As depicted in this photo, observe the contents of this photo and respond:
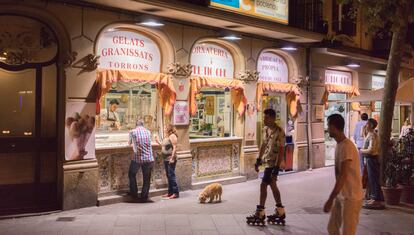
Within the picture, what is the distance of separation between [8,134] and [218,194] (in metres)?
4.48

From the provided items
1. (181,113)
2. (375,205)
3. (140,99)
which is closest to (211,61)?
(181,113)

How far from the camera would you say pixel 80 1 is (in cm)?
939

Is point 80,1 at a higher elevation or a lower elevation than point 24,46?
higher

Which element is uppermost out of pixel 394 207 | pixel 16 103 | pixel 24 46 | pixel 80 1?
pixel 80 1

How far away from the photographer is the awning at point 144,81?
977 cm

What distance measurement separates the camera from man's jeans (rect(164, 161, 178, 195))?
10.5 m

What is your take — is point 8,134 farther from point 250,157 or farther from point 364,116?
point 364,116

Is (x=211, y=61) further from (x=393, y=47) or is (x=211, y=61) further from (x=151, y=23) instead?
(x=393, y=47)

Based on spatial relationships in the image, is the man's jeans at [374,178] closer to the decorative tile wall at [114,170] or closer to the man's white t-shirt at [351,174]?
the man's white t-shirt at [351,174]

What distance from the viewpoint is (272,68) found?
14.7 meters

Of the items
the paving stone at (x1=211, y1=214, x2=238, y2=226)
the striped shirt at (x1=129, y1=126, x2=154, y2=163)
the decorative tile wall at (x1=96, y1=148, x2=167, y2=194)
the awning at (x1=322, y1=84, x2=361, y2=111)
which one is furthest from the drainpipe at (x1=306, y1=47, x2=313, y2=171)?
the paving stone at (x1=211, y1=214, x2=238, y2=226)

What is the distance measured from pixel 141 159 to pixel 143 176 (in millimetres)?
466

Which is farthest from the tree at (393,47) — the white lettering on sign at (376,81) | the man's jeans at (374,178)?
the white lettering on sign at (376,81)

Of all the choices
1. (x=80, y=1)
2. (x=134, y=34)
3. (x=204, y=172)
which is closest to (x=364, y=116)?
(x=204, y=172)
